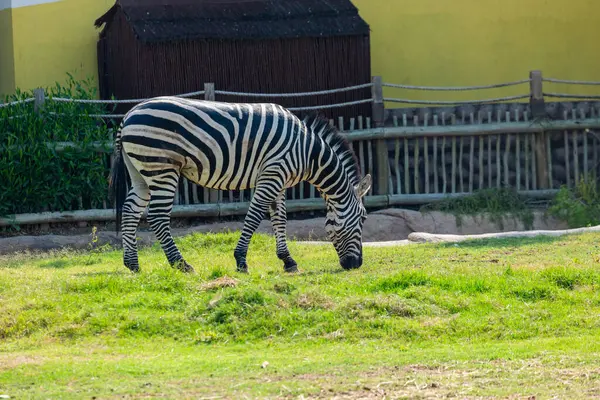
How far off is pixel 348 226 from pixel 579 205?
541cm

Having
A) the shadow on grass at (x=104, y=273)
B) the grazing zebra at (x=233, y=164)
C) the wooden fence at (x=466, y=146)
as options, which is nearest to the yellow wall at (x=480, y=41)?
the wooden fence at (x=466, y=146)

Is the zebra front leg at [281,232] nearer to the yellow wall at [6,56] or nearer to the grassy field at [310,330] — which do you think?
the grassy field at [310,330]

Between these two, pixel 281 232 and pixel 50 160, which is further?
pixel 50 160

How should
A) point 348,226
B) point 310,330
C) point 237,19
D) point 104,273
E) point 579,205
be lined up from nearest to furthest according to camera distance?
point 310,330, point 104,273, point 348,226, point 579,205, point 237,19

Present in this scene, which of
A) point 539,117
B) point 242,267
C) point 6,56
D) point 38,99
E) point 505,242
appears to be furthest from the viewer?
point 6,56

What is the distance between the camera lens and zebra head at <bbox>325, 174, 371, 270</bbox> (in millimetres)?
12602

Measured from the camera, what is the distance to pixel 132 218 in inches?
491

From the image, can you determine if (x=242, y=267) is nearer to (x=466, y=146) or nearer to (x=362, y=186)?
(x=362, y=186)

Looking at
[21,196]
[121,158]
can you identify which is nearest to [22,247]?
[21,196]

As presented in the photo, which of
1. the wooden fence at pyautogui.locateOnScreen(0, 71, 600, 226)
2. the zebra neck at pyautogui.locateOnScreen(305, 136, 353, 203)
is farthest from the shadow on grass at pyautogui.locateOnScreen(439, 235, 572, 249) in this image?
the wooden fence at pyautogui.locateOnScreen(0, 71, 600, 226)

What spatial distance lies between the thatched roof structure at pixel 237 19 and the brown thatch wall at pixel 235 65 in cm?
15

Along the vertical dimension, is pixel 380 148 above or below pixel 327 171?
above

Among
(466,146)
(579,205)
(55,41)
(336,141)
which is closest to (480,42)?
(466,146)

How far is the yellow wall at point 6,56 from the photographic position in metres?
18.1
